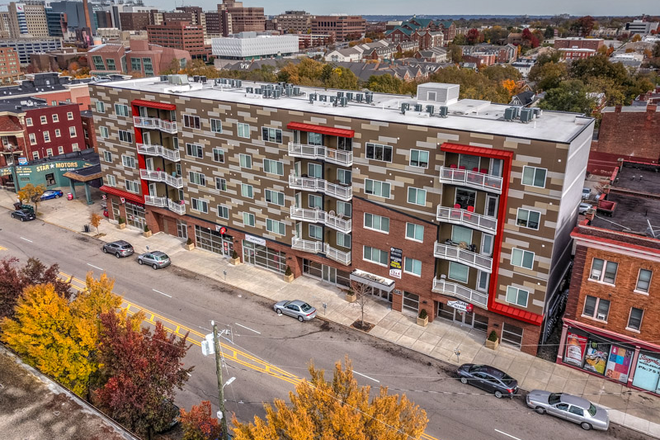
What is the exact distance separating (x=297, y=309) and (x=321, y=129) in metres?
15.3

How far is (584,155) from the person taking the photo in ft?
121

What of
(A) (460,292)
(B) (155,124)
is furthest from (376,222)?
(B) (155,124)

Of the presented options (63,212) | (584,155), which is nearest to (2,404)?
(584,155)

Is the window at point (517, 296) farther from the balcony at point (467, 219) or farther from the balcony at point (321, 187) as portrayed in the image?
the balcony at point (321, 187)

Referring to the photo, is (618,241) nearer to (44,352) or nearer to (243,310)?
(243,310)

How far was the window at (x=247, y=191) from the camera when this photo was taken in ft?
161

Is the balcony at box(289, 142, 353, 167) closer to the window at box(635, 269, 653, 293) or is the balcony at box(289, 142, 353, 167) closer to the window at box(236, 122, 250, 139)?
the window at box(236, 122, 250, 139)

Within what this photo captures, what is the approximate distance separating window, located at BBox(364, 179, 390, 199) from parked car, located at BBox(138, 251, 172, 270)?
23.5 metres

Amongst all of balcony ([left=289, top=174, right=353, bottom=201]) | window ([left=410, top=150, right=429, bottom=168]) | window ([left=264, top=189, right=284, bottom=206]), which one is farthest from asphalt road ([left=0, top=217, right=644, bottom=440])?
window ([left=410, top=150, right=429, bottom=168])

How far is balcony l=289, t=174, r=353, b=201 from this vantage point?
4177cm

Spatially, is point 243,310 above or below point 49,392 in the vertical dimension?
below

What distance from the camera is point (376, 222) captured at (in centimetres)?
4131

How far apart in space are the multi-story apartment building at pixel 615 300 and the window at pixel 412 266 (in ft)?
36.8

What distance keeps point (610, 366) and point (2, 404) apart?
37145mm
